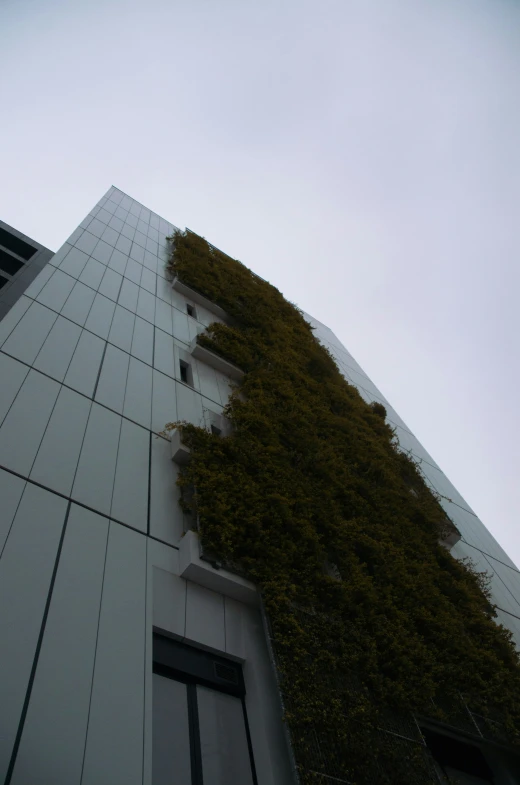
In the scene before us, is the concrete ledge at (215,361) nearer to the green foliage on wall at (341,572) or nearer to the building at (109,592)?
the green foliage on wall at (341,572)

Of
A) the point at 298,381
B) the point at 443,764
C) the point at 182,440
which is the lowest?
the point at 443,764

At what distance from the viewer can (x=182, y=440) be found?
6.88 meters

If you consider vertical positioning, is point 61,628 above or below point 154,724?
above

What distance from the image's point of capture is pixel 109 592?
4.56 metres

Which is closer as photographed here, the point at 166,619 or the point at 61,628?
the point at 61,628

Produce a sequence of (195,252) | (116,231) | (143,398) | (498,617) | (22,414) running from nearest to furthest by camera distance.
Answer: (22,414) → (143,398) → (498,617) → (116,231) → (195,252)

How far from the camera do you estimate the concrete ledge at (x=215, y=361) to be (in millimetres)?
9992

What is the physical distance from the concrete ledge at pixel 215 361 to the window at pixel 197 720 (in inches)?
240

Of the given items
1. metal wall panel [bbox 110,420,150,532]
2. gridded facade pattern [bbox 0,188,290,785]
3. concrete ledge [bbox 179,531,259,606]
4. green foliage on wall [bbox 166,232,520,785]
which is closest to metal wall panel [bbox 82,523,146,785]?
gridded facade pattern [bbox 0,188,290,785]

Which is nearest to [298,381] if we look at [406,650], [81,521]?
[406,650]

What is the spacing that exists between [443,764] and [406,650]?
1634 millimetres

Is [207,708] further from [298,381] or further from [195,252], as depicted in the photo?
[195,252]

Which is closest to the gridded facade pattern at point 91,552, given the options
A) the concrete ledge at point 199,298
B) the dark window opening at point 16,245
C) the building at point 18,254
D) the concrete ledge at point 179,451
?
the concrete ledge at point 179,451

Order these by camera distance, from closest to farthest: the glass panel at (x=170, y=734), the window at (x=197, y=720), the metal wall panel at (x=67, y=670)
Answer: the metal wall panel at (x=67, y=670)
the glass panel at (x=170, y=734)
the window at (x=197, y=720)
